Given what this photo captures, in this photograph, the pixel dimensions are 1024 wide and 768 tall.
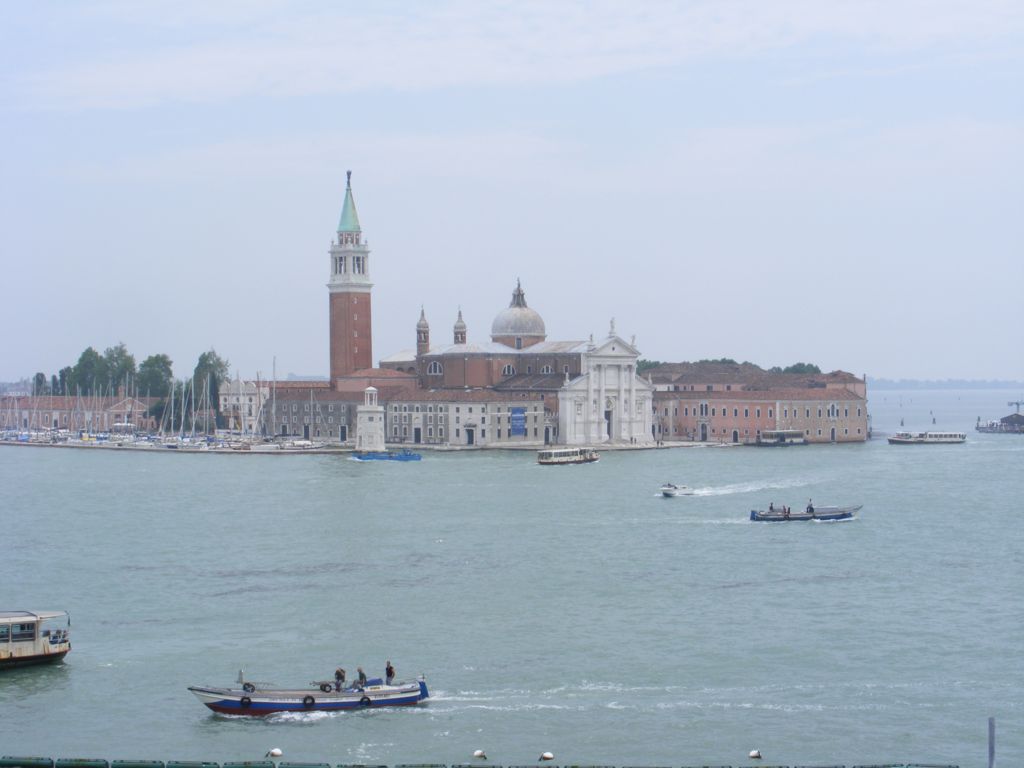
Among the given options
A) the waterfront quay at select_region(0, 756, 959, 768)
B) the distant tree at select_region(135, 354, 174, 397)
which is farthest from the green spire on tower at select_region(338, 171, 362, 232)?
the waterfront quay at select_region(0, 756, 959, 768)

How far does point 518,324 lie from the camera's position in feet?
234

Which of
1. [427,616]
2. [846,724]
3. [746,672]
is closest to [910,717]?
[846,724]

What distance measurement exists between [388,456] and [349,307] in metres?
14.6

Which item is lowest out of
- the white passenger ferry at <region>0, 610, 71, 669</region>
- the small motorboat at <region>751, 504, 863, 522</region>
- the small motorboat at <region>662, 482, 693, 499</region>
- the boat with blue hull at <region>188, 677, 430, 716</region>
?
the boat with blue hull at <region>188, 677, 430, 716</region>

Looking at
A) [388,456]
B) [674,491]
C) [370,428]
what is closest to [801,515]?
[674,491]

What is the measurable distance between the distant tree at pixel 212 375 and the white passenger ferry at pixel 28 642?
59.1 metres

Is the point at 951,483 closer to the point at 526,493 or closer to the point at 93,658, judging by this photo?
the point at 526,493

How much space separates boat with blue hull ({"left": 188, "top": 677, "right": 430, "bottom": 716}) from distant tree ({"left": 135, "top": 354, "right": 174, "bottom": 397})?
222 feet

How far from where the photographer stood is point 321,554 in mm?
29125

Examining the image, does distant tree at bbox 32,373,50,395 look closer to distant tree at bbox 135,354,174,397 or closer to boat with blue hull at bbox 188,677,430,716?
distant tree at bbox 135,354,174,397

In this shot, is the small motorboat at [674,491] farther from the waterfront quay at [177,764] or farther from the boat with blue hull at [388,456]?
the waterfront quay at [177,764]

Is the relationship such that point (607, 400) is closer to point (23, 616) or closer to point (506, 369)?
point (506, 369)

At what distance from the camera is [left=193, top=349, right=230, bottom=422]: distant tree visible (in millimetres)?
79000

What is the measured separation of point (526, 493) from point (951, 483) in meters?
11.5
